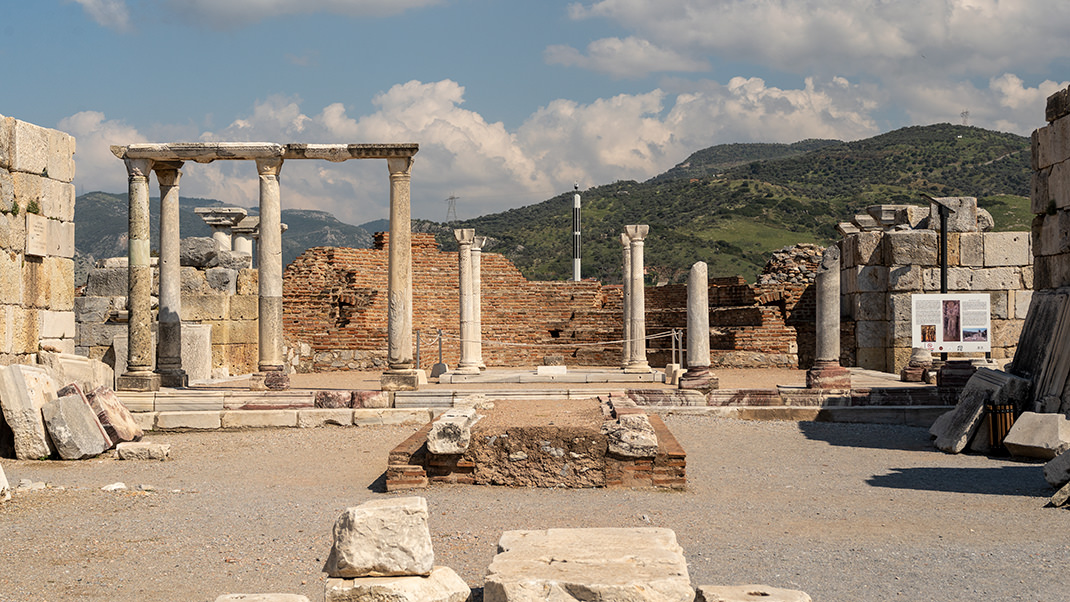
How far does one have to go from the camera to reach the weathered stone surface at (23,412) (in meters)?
11.0

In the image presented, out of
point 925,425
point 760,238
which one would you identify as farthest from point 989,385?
point 760,238

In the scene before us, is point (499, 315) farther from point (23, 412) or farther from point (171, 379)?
point (23, 412)

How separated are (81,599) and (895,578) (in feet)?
16.7

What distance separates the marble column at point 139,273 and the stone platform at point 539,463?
308 inches

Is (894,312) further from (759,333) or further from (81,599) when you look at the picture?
(81,599)

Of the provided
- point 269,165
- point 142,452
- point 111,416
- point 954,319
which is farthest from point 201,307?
point 954,319

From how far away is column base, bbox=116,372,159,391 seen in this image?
15320 millimetres

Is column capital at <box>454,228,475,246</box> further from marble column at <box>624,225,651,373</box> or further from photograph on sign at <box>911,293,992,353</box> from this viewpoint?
photograph on sign at <box>911,293,992,353</box>

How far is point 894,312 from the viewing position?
20.6m

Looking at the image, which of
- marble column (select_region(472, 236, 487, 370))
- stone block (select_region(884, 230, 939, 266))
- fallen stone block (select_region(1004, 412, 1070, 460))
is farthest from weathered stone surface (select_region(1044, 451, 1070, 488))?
stone block (select_region(884, 230, 939, 266))

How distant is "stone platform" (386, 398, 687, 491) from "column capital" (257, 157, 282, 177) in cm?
770

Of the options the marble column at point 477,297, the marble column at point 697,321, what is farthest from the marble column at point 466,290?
the marble column at point 697,321

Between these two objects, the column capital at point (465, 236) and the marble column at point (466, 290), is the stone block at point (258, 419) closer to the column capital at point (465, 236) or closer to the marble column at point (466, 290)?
the marble column at point (466, 290)

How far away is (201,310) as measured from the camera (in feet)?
66.3
